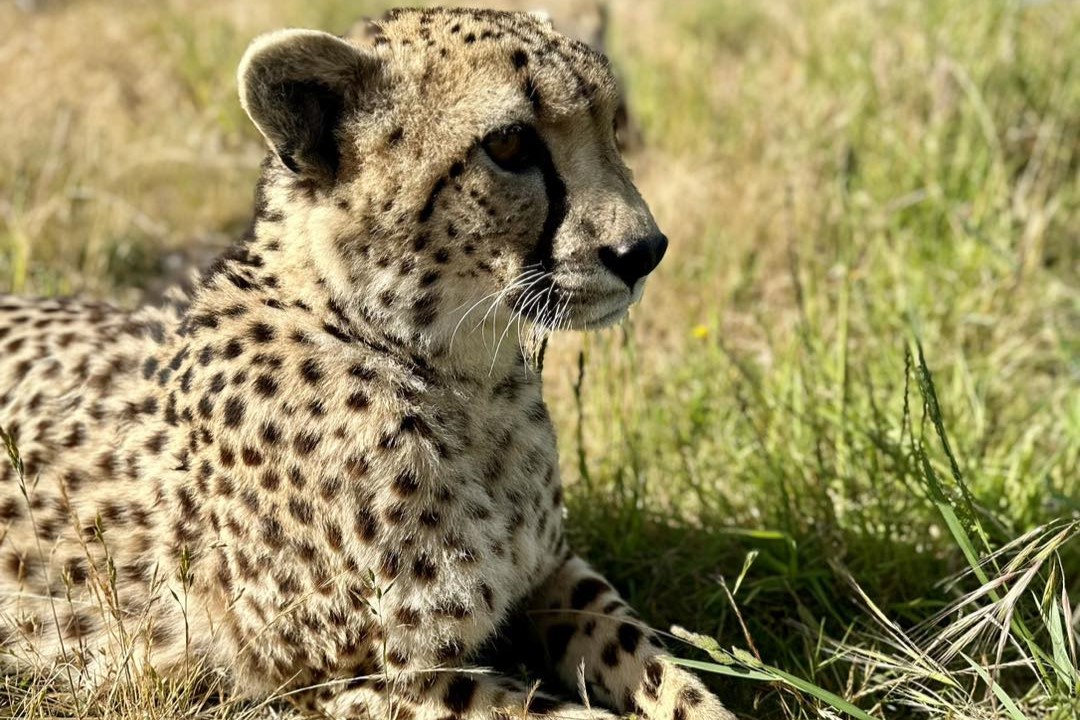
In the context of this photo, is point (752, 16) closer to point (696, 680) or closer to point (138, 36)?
point (138, 36)

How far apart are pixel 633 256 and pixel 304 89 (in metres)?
0.63

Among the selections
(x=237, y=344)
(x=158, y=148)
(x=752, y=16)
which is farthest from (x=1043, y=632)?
(x=752, y=16)

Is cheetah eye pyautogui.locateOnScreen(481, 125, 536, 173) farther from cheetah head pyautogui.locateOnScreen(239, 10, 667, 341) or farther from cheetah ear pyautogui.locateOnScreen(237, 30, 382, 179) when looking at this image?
cheetah ear pyautogui.locateOnScreen(237, 30, 382, 179)

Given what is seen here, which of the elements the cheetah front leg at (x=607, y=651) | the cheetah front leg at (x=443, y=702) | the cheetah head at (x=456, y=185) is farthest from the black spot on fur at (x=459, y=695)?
the cheetah head at (x=456, y=185)

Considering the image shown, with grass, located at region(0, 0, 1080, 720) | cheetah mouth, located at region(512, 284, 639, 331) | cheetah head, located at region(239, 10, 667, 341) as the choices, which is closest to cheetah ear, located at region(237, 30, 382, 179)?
cheetah head, located at region(239, 10, 667, 341)

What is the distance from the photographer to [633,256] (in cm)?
218

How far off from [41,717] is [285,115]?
1.14m

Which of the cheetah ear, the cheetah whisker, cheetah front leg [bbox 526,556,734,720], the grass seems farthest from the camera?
the grass

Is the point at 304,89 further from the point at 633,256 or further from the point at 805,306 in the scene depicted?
the point at 805,306

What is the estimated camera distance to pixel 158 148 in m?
5.45

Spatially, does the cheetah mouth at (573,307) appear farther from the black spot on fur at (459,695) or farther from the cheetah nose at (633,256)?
the black spot on fur at (459,695)

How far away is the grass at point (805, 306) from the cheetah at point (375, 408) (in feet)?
0.72

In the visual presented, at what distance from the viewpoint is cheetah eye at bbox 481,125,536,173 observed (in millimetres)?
2182

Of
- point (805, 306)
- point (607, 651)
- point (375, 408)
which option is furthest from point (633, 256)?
point (805, 306)
